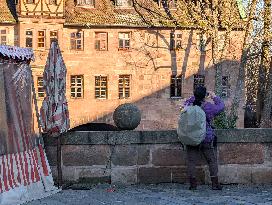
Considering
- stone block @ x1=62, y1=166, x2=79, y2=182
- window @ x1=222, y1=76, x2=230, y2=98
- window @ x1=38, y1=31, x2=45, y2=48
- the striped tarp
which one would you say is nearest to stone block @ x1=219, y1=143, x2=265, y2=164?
stone block @ x1=62, y1=166, x2=79, y2=182

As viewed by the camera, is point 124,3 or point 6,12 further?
point 124,3

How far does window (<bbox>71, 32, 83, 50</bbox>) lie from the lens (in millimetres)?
30609

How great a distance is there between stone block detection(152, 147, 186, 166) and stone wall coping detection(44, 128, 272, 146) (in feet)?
0.41

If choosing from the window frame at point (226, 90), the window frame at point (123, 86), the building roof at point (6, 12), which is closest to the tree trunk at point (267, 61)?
the window frame at point (226, 90)

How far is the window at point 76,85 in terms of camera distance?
99.9 ft

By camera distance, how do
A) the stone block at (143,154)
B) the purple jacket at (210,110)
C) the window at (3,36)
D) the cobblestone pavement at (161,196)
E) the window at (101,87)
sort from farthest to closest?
1. the window at (101,87)
2. the window at (3,36)
3. the stone block at (143,154)
4. the purple jacket at (210,110)
5. the cobblestone pavement at (161,196)

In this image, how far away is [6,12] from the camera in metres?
30.2

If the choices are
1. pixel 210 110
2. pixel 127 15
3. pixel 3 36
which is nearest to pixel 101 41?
pixel 127 15

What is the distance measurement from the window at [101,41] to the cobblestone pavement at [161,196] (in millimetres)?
24372

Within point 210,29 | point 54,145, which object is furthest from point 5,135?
point 210,29

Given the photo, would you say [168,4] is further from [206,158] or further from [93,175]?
[206,158]

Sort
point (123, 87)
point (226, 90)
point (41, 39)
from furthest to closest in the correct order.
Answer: point (226, 90) < point (123, 87) < point (41, 39)

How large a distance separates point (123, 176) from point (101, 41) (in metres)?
24.5

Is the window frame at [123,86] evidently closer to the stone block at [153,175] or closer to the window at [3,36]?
the window at [3,36]
